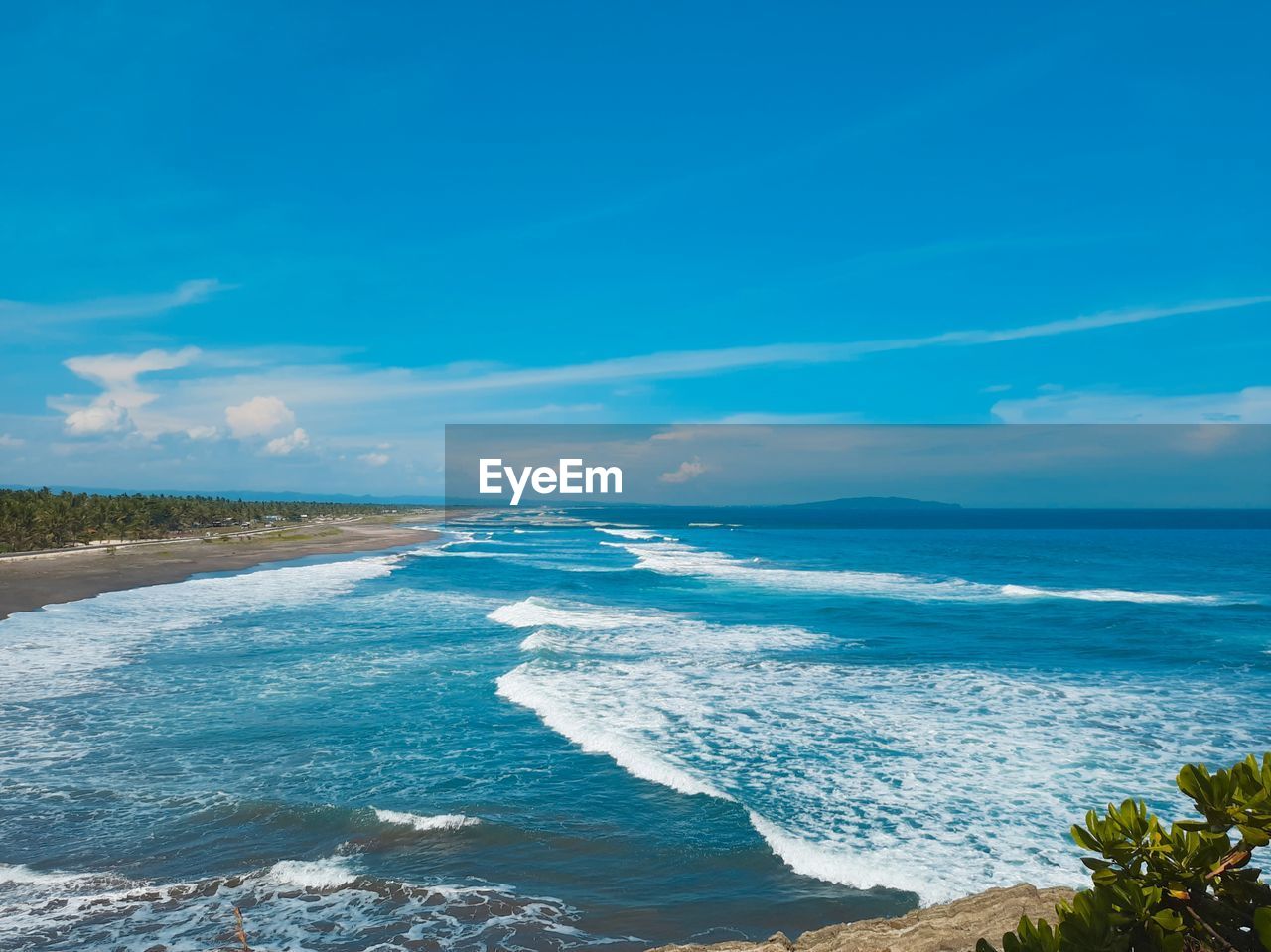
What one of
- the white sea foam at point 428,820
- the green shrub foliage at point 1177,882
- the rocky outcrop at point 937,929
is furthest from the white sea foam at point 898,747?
the green shrub foliage at point 1177,882

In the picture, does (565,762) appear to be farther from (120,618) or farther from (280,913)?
(120,618)

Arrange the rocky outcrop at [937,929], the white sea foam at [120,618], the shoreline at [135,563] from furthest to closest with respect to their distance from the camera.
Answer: the shoreline at [135,563] → the white sea foam at [120,618] → the rocky outcrop at [937,929]

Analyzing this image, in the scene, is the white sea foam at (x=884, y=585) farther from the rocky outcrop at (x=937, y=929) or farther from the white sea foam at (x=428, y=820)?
the rocky outcrop at (x=937, y=929)

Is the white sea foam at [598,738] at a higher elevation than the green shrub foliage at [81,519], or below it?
below

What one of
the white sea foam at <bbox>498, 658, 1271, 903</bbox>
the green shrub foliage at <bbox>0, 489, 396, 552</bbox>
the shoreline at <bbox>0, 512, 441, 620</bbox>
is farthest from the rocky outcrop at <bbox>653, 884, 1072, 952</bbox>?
the green shrub foliage at <bbox>0, 489, 396, 552</bbox>

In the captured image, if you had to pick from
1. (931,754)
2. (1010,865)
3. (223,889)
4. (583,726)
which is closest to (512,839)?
(223,889)

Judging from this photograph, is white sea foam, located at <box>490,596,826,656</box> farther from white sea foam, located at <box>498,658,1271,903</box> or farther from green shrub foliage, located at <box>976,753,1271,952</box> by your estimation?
green shrub foliage, located at <box>976,753,1271,952</box>

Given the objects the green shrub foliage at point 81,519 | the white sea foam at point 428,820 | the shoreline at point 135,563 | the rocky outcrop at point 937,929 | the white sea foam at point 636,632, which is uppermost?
the green shrub foliage at point 81,519
